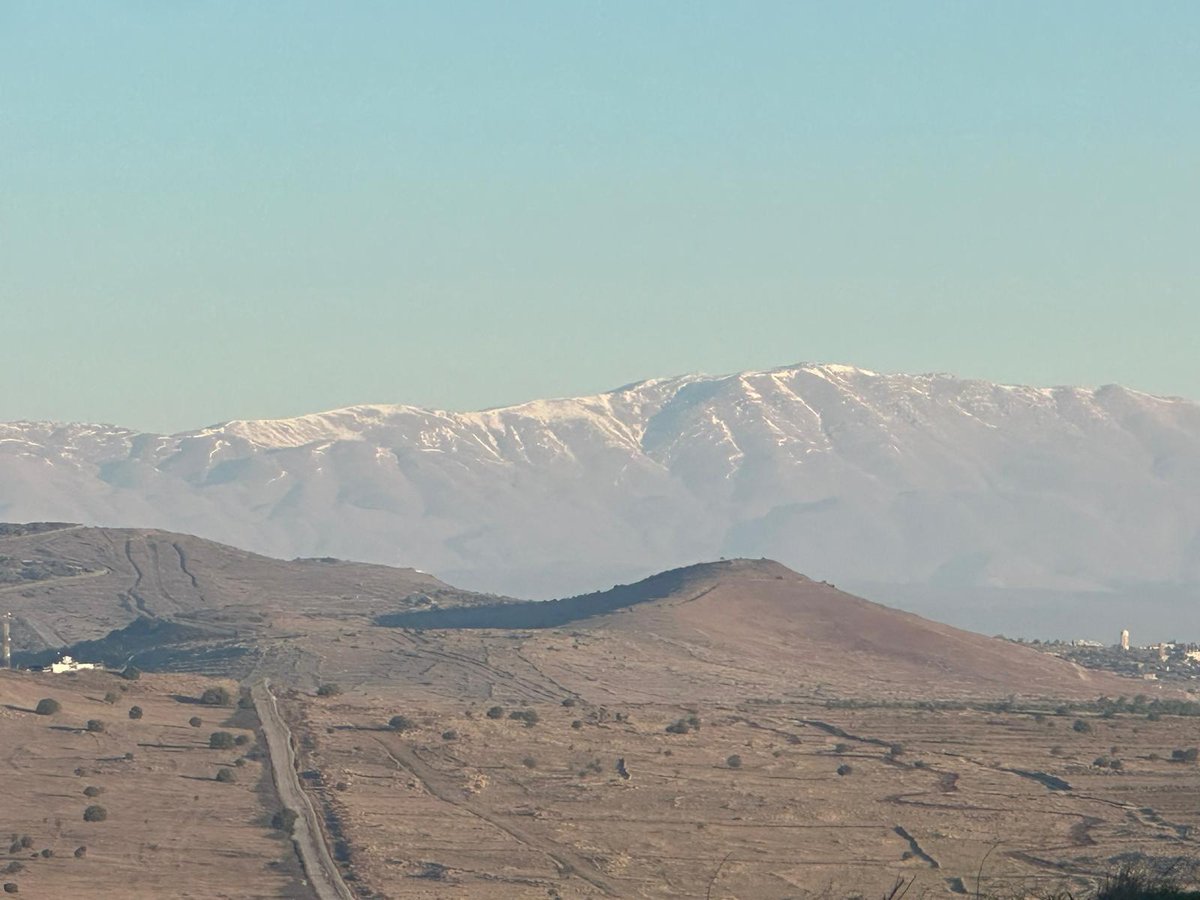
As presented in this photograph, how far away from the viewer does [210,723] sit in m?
76.8

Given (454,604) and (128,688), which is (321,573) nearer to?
(454,604)

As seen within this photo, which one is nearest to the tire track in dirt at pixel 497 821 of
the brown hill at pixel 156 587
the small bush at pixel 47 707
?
the small bush at pixel 47 707

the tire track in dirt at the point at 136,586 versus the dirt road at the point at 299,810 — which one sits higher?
the tire track in dirt at the point at 136,586

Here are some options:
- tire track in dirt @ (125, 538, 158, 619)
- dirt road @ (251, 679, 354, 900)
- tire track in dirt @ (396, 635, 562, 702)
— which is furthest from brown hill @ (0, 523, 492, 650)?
dirt road @ (251, 679, 354, 900)

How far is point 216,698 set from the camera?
8300cm

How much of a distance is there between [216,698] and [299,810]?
23.7m

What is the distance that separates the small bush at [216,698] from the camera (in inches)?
3248

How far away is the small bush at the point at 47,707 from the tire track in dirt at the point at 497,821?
11.6 metres

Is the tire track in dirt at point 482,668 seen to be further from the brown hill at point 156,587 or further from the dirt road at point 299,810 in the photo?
the dirt road at point 299,810

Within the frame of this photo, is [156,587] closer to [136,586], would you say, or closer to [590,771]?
[136,586]

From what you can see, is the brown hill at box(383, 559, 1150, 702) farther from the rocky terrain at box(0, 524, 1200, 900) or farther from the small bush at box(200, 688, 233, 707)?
the small bush at box(200, 688, 233, 707)

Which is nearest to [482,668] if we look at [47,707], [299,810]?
[47,707]

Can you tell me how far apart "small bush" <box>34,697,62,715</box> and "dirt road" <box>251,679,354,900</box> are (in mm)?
7381

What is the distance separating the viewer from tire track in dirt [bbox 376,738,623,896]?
53875 millimetres
